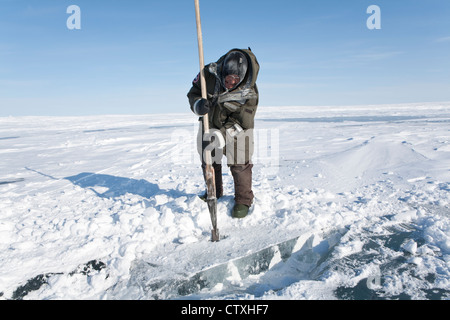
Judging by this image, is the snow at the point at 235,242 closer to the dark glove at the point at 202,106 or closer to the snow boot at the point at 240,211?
the snow boot at the point at 240,211

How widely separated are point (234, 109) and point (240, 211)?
0.97 metres

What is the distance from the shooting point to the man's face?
8.26ft

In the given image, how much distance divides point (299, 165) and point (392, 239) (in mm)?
3009

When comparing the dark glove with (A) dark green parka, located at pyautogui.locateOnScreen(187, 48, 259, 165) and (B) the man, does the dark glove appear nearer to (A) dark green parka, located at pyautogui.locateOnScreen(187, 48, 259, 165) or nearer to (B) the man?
(B) the man

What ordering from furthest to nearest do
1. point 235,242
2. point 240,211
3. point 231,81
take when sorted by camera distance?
point 240,211 < point 231,81 < point 235,242

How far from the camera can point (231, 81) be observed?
8.35 ft

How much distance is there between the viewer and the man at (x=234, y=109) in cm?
250

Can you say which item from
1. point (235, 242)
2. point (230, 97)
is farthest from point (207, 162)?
point (235, 242)

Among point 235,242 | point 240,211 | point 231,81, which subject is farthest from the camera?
point 240,211

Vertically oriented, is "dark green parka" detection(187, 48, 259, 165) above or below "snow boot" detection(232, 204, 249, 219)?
above

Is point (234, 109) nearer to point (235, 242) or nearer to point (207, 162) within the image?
point (207, 162)

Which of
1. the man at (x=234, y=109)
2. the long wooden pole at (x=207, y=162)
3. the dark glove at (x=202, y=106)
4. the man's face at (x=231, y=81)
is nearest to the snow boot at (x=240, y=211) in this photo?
the man at (x=234, y=109)

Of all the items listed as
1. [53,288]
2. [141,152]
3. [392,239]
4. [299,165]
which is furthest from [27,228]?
[141,152]

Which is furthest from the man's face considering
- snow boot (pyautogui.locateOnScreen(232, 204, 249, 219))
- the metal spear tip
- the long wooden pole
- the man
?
the metal spear tip
